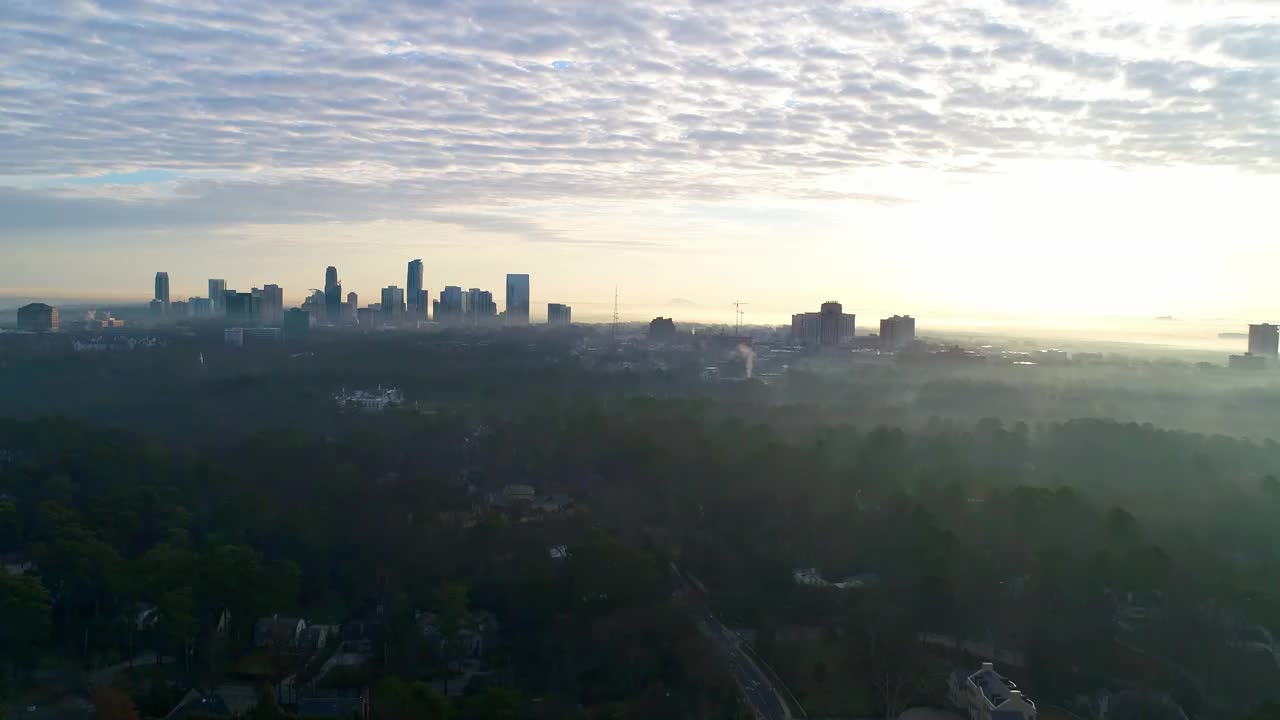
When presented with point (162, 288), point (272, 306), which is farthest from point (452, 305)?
point (162, 288)

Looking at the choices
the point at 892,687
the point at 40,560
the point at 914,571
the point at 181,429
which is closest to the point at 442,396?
the point at 181,429

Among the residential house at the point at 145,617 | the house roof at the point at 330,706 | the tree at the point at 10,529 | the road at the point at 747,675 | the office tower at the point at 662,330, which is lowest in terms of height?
the house roof at the point at 330,706

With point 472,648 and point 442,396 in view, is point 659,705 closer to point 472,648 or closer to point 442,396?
point 472,648

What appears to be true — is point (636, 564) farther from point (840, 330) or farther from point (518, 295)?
point (518, 295)

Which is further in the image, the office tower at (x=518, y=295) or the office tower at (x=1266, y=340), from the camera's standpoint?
the office tower at (x=518, y=295)

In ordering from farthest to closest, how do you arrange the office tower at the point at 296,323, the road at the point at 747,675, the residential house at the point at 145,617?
the office tower at the point at 296,323 < the residential house at the point at 145,617 < the road at the point at 747,675

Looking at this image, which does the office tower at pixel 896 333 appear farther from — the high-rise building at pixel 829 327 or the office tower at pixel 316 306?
the office tower at pixel 316 306

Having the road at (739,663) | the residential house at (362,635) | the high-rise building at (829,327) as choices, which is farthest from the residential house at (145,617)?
the high-rise building at (829,327)
